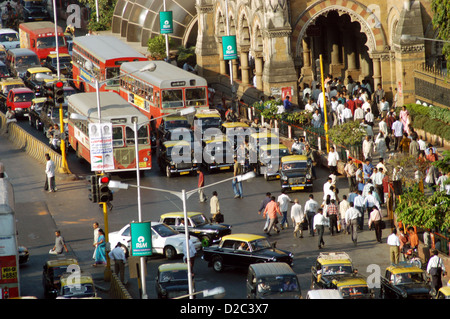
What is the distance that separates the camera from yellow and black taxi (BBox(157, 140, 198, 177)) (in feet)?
142

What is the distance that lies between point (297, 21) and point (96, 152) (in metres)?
16.5

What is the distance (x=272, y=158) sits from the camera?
1634 inches

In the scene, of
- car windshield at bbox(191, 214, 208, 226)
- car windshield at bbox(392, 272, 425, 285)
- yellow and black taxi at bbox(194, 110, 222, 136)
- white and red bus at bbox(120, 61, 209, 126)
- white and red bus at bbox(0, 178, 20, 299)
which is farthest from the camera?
white and red bus at bbox(120, 61, 209, 126)

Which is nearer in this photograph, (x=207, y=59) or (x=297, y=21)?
(x=297, y=21)

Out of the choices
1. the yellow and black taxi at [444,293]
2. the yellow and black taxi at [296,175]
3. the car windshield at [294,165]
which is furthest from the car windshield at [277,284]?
the car windshield at [294,165]

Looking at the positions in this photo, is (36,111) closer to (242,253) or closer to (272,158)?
(272,158)

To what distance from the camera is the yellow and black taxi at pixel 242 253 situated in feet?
99.1

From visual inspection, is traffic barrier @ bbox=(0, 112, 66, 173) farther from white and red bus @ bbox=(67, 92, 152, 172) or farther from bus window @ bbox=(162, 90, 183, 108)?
bus window @ bbox=(162, 90, 183, 108)

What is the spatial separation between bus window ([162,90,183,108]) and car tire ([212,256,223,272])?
17509 millimetres

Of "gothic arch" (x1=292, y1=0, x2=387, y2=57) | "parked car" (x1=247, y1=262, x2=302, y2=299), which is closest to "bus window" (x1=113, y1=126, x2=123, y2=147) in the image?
"gothic arch" (x1=292, y1=0, x2=387, y2=57)

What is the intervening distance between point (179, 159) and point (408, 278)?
17940mm

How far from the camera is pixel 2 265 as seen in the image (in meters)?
27.0

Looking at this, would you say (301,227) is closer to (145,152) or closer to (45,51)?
(145,152)
